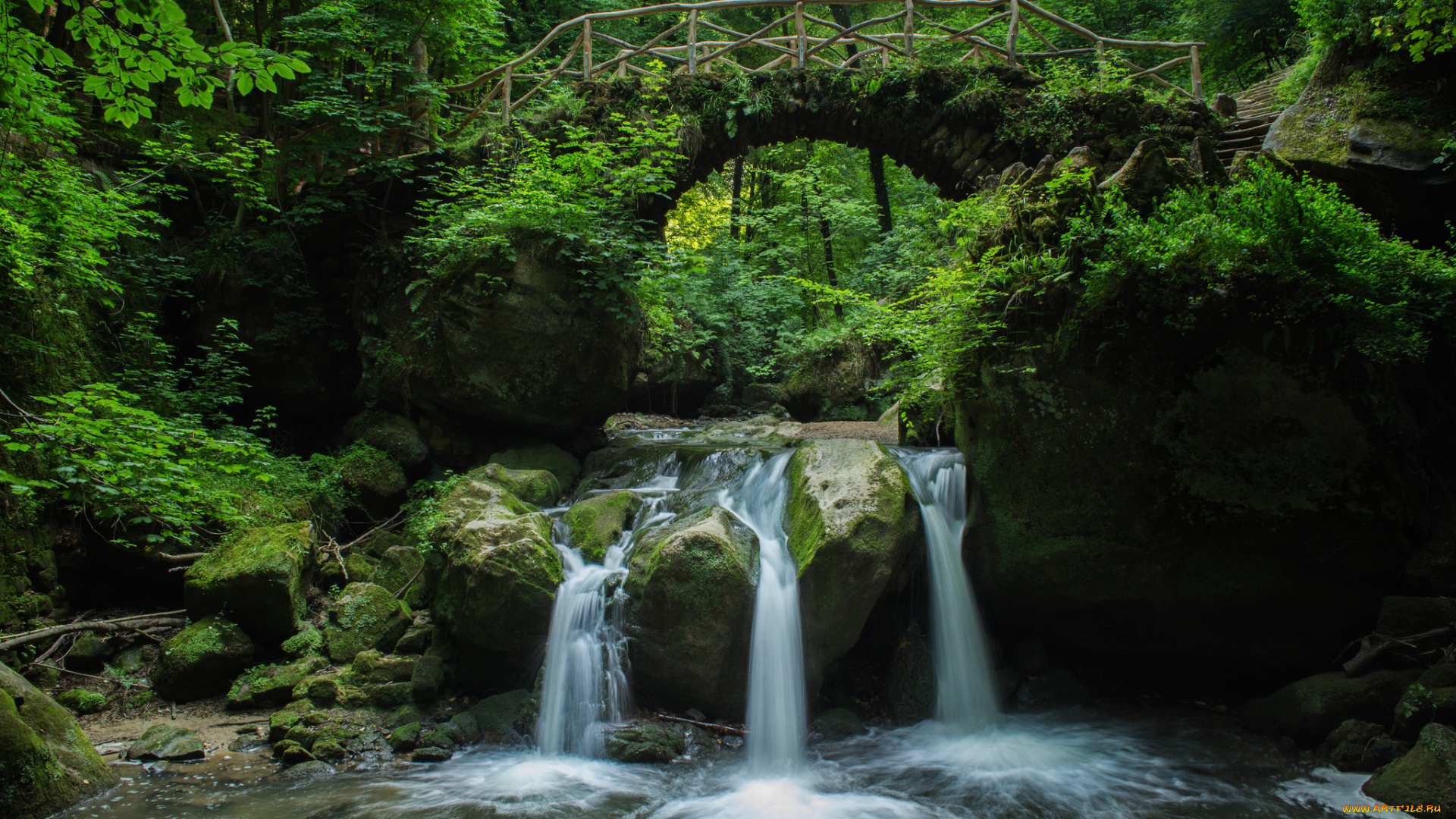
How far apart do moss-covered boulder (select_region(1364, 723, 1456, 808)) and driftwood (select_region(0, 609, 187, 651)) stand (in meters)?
9.80

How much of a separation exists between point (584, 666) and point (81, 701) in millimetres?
4243

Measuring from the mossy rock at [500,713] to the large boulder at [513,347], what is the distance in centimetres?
432

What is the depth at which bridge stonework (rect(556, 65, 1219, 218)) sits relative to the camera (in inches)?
426

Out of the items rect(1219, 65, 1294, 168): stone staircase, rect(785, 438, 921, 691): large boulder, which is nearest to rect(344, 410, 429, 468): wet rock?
rect(785, 438, 921, 691): large boulder

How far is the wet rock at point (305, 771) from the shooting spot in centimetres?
493

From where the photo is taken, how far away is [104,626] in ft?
20.4

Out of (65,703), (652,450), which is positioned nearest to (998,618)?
(652,450)

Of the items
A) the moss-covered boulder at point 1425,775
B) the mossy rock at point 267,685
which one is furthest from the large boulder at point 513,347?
the moss-covered boulder at point 1425,775

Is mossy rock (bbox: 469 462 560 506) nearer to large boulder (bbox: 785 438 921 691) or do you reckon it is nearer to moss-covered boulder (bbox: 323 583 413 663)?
moss-covered boulder (bbox: 323 583 413 663)

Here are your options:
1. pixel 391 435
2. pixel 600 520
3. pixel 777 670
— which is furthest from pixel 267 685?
pixel 777 670

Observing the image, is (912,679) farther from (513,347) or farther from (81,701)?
(81,701)

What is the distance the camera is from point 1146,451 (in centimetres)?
571

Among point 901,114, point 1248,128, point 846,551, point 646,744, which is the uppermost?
point 901,114

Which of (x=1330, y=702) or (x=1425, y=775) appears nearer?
(x=1425, y=775)
